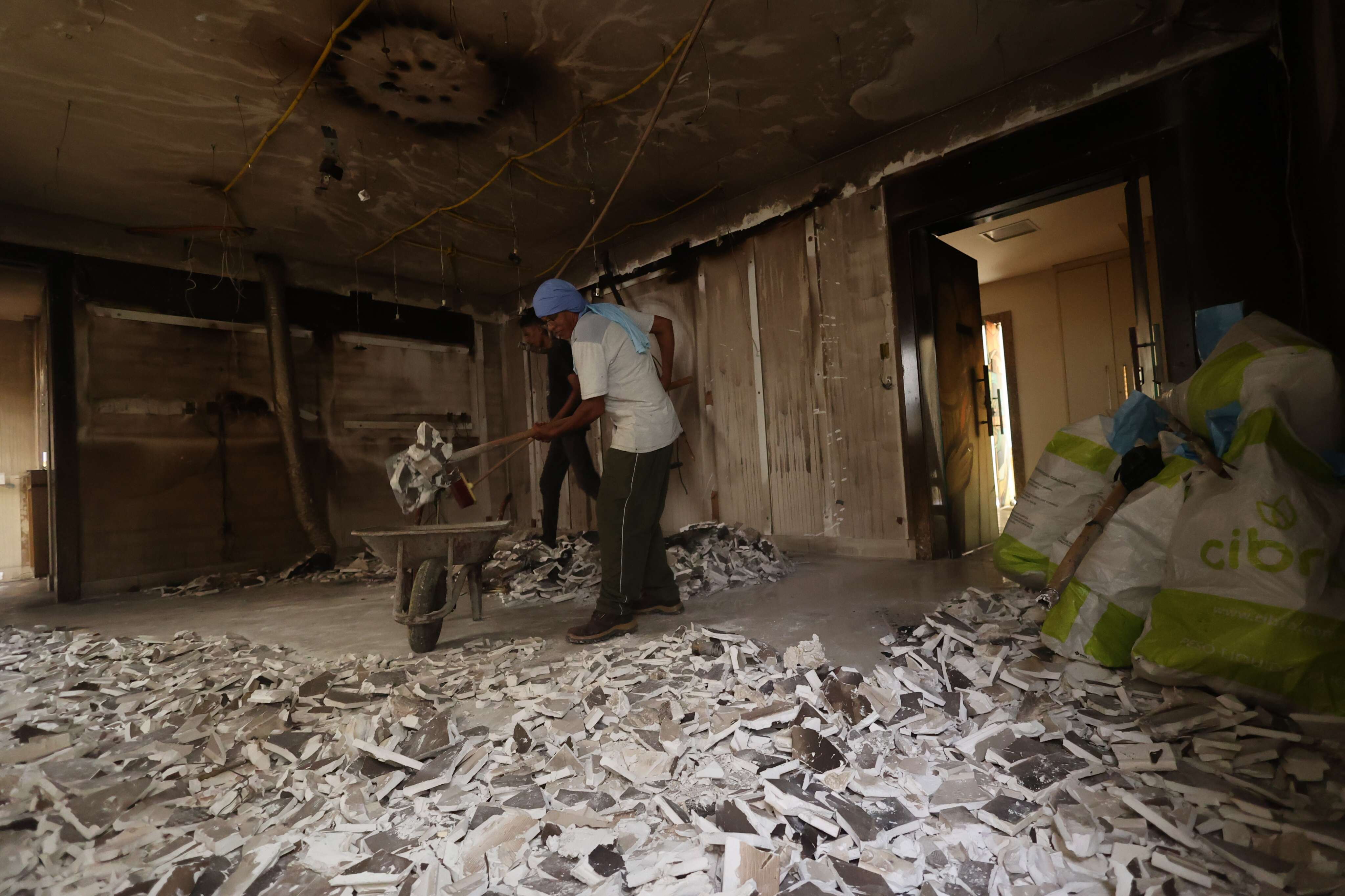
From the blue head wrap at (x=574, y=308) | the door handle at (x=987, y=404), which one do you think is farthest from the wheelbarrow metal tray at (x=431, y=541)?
the door handle at (x=987, y=404)

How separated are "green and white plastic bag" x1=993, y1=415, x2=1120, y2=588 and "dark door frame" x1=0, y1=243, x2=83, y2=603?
21.3ft

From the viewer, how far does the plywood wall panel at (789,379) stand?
4738mm

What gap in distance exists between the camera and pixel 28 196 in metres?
4.56

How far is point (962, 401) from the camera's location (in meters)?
4.39

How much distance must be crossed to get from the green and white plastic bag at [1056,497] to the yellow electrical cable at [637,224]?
140 inches

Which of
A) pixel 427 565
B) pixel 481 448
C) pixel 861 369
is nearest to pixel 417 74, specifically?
pixel 481 448

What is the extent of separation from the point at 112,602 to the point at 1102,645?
20.4 ft

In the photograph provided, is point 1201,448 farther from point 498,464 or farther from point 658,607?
point 498,464

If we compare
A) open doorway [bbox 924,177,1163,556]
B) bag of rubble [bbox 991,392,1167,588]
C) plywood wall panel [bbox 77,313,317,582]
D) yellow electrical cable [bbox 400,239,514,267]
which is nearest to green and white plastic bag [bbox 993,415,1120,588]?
bag of rubble [bbox 991,392,1167,588]

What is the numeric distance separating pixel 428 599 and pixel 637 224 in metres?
4.26

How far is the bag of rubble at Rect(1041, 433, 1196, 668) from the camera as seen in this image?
1.88m

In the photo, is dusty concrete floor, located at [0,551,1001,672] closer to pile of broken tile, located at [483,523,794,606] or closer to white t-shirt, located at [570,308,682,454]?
pile of broken tile, located at [483,523,794,606]

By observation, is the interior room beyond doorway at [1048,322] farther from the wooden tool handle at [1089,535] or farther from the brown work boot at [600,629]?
the brown work boot at [600,629]

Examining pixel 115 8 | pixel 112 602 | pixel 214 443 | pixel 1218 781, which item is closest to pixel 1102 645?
pixel 1218 781
